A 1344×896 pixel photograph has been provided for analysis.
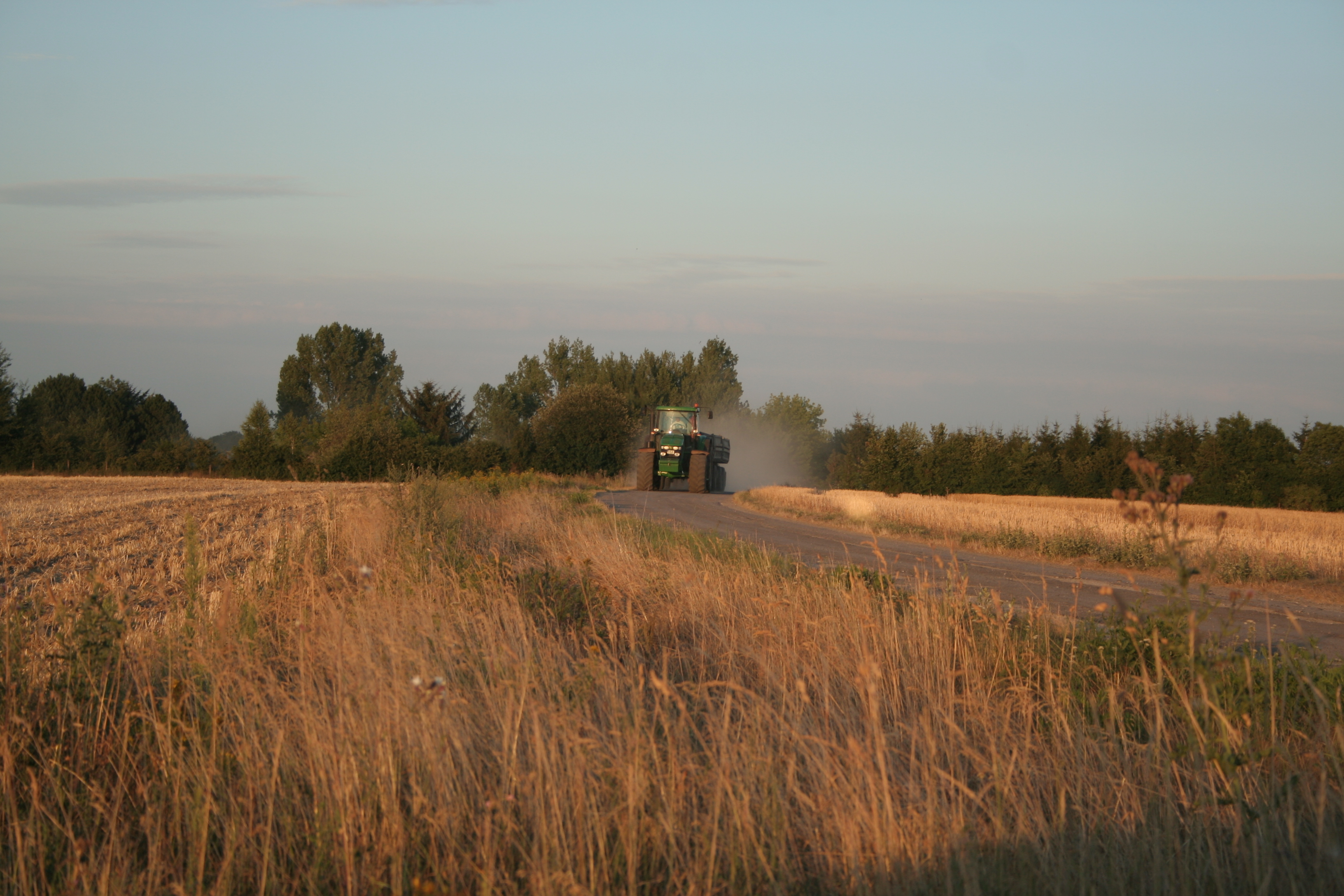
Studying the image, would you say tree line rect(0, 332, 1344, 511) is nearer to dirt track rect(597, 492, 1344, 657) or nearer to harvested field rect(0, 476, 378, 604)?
harvested field rect(0, 476, 378, 604)

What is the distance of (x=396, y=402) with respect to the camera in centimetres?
7638

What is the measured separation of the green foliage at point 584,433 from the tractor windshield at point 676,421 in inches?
431

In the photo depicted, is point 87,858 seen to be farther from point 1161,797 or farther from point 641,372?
point 641,372

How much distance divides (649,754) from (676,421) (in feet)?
105

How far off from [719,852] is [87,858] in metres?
2.52

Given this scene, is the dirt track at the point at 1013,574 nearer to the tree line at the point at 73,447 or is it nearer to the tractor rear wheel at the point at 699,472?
the tractor rear wheel at the point at 699,472

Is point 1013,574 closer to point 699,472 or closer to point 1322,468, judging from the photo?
point 699,472

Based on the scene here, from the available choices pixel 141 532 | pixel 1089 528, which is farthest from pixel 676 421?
pixel 141 532

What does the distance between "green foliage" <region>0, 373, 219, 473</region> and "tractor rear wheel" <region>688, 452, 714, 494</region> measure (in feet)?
99.3

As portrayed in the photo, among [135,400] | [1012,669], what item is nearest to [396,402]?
[135,400]

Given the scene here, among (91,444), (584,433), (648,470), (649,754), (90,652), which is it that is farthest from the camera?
(91,444)

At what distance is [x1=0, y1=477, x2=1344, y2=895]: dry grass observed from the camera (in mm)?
3043

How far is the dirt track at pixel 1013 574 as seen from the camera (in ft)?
26.5

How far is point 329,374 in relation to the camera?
8281 centimetres
